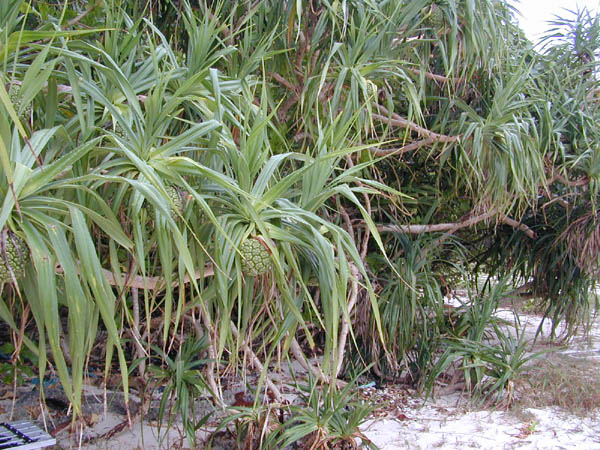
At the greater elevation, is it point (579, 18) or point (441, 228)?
point (579, 18)

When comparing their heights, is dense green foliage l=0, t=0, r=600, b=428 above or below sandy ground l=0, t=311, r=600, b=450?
above

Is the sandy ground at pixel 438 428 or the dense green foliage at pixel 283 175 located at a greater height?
the dense green foliage at pixel 283 175

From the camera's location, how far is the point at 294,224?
1.29 meters

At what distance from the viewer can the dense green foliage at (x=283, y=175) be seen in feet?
3.25

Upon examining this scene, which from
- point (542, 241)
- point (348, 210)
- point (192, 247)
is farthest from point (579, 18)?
point (192, 247)

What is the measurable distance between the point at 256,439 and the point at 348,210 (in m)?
1.55

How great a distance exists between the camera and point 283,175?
2.32 metres

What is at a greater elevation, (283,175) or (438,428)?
(283,175)

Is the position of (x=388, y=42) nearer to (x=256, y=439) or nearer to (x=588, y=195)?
(x=256, y=439)

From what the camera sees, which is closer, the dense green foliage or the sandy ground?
the dense green foliage

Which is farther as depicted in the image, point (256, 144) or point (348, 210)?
point (348, 210)

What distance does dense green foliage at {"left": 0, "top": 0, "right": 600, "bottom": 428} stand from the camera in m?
0.99

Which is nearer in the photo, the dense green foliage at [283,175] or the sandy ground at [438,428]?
the dense green foliage at [283,175]

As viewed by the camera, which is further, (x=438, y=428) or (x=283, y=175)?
(x=438, y=428)
